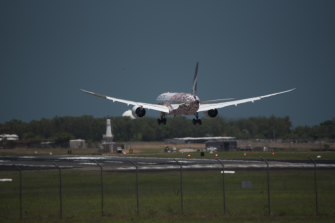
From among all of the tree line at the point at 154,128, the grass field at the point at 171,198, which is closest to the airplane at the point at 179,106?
the grass field at the point at 171,198

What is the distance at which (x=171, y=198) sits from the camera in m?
32.5

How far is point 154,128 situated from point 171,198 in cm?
9779

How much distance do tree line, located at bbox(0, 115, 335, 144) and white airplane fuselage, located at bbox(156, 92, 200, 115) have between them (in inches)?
2025

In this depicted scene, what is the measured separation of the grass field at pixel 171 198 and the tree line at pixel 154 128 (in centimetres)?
7644

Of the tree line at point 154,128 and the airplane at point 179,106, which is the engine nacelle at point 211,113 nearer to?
the airplane at point 179,106

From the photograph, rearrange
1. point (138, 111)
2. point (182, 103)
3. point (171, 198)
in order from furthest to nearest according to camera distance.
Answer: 1. point (138, 111)
2. point (182, 103)
3. point (171, 198)

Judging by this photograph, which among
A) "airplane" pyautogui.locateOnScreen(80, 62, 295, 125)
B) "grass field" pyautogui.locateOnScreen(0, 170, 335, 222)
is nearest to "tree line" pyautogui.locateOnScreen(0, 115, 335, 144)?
"airplane" pyautogui.locateOnScreen(80, 62, 295, 125)

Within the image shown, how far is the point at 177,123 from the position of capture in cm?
12694

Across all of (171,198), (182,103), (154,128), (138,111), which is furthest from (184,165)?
(154,128)

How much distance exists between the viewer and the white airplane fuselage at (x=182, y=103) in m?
62.9

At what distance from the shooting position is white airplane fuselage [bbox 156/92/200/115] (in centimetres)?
6294

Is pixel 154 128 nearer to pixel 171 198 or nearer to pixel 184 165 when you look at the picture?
pixel 184 165

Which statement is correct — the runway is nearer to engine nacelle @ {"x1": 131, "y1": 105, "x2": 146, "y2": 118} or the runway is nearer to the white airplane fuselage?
engine nacelle @ {"x1": 131, "y1": 105, "x2": 146, "y2": 118}

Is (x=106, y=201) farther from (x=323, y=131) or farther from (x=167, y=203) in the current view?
(x=323, y=131)
